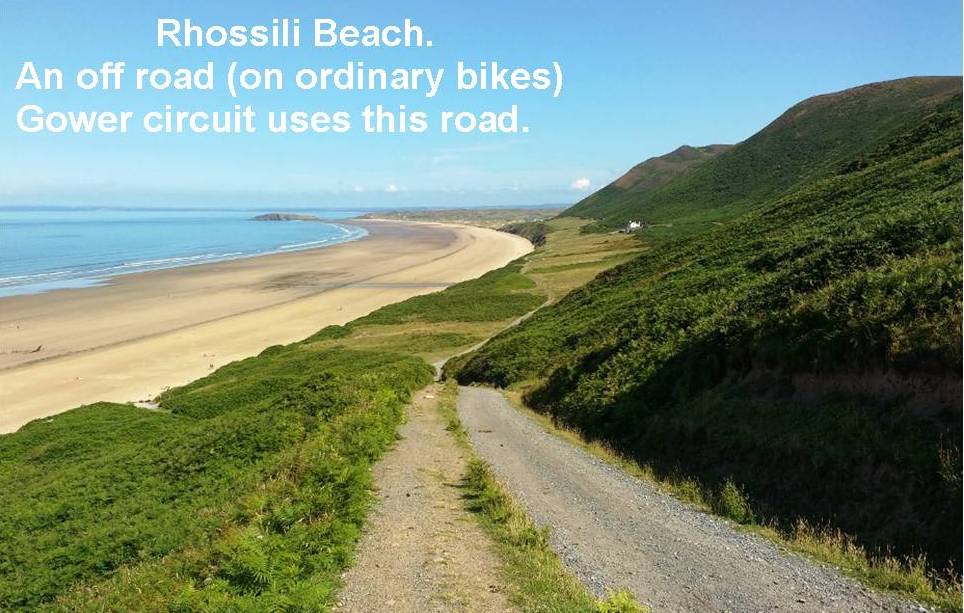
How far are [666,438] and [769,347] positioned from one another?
13.4ft

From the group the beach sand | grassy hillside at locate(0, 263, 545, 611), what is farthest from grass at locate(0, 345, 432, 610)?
the beach sand

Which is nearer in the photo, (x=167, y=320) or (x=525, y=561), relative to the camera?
(x=525, y=561)

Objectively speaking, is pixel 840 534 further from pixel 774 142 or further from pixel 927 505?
pixel 774 142

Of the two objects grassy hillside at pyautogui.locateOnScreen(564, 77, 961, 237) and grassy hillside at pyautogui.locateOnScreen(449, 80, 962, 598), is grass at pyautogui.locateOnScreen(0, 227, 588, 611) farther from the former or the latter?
grassy hillside at pyautogui.locateOnScreen(564, 77, 961, 237)

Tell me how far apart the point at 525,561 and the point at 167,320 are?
226 feet

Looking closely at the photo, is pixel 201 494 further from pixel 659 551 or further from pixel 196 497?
pixel 659 551

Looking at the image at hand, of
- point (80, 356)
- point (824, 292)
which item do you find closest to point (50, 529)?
point (824, 292)

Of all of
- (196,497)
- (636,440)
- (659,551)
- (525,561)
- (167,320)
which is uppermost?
(525,561)

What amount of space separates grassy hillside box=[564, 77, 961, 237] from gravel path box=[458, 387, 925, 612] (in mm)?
100225

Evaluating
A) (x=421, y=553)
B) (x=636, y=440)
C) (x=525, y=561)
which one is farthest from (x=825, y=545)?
(x=636, y=440)

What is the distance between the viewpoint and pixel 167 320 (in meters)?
68.2

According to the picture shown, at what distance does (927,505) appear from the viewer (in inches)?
412

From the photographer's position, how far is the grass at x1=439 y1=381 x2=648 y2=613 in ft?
27.2

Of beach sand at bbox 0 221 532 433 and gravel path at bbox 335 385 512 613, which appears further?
beach sand at bbox 0 221 532 433
